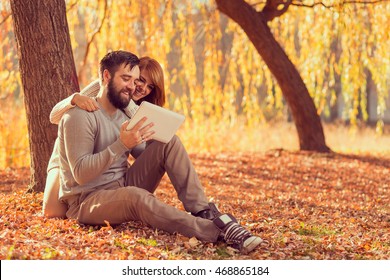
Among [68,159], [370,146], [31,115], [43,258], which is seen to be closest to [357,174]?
[31,115]

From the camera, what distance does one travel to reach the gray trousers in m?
3.58

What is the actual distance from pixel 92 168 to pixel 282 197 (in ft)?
7.67

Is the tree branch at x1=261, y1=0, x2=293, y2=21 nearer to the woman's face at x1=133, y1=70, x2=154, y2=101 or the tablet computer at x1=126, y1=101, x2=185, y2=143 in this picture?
the woman's face at x1=133, y1=70, x2=154, y2=101

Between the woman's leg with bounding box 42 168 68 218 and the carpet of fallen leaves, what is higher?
the woman's leg with bounding box 42 168 68 218

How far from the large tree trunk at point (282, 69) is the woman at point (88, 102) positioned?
3.42 m

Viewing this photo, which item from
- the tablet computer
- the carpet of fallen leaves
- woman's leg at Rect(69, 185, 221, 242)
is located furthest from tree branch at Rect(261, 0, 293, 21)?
woman's leg at Rect(69, 185, 221, 242)

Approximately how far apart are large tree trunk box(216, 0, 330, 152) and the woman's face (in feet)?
11.3

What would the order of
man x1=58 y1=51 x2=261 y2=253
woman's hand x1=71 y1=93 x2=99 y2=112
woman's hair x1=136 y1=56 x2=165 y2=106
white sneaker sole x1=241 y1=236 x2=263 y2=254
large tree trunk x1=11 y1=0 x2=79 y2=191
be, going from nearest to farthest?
1. white sneaker sole x1=241 y1=236 x2=263 y2=254
2. man x1=58 y1=51 x2=261 y2=253
3. woman's hand x1=71 y1=93 x2=99 y2=112
4. woman's hair x1=136 y1=56 x2=165 y2=106
5. large tree trunk x1=11 y1=0 x2=79 y2=191

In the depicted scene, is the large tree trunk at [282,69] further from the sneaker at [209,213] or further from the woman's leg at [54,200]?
the sneaker at [209,213]

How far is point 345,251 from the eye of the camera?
3.68m

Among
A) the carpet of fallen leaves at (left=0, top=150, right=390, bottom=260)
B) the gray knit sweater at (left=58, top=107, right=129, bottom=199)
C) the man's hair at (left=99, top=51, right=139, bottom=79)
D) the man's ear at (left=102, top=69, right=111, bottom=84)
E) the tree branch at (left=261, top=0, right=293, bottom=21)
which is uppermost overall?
the tree branch at (left=261, top=0, right=293, bottom=21)

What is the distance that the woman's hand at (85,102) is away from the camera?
145 inches

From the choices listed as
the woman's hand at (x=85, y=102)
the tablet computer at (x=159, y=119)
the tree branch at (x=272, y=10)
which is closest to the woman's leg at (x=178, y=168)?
the tablet computer at (x=159, y=119)

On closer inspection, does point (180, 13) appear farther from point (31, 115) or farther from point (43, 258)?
point (43, 258)
